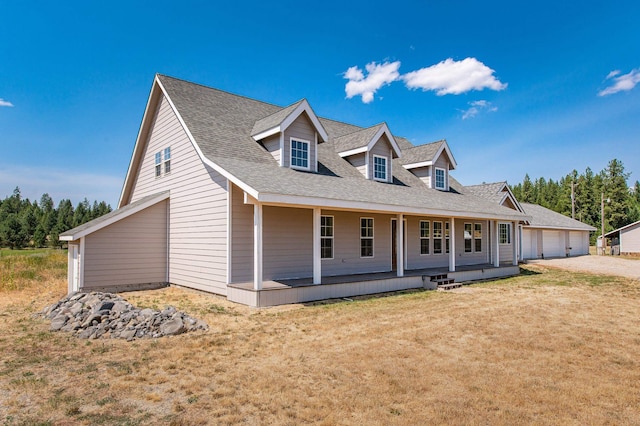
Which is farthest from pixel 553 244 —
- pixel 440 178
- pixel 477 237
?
pixel 440 178

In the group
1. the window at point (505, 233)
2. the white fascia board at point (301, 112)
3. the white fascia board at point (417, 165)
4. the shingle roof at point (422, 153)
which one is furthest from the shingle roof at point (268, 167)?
the window at point (505, 233)

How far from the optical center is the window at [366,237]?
1469 cm

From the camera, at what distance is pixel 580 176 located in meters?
63.4

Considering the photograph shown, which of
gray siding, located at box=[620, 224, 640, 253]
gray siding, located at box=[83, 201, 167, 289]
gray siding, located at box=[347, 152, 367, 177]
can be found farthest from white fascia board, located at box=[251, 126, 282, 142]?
gray siding, located at box=[620, 224, 640, 253]

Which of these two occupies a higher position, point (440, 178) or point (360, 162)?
point (360, 162)

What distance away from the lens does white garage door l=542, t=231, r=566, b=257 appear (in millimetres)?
29609

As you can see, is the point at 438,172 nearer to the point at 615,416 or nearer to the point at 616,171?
the point at 615,416

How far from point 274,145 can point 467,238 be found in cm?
1192

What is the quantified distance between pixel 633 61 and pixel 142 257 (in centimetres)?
2399

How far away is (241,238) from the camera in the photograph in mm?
11242

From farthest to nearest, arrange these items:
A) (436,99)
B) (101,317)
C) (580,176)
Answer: (580,176) → (436,99) → (101,317)

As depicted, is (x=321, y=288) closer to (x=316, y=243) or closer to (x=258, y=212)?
(x=316, y=243)

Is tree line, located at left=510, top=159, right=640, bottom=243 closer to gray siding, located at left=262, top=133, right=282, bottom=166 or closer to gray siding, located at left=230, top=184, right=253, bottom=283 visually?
gray siding, located at left=262, top=133, right=282, bottom=166

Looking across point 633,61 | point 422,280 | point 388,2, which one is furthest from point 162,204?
point 633,61
